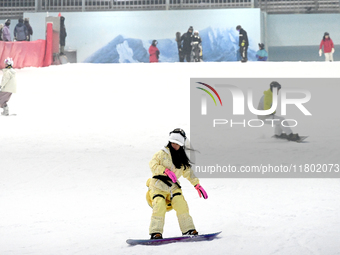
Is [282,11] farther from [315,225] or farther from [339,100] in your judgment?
[315,225]

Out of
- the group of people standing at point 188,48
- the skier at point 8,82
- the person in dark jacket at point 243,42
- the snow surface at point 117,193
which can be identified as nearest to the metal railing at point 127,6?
the group of people standing at point 188,48

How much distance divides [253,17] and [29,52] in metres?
10.2

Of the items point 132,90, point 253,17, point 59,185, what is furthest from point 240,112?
point 253,17

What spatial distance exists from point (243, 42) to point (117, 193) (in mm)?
17261

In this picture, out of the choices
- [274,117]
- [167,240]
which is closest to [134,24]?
[274,117]

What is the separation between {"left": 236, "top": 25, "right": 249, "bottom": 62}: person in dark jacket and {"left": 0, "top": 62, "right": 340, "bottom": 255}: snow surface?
918 cm

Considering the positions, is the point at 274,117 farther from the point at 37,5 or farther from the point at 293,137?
the point at 37,5

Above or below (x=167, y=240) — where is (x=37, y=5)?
above

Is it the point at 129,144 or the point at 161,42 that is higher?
the point at 161,42

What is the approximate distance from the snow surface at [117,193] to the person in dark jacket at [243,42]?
9178 mm

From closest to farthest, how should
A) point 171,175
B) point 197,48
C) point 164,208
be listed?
1. point 171,175
2. point 164,208
3. point 197,48

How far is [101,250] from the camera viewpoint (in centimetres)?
480

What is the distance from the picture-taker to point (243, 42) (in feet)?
76.7

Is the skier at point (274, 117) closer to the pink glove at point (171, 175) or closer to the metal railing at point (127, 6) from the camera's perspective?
the pink glove at point (171, 175)
